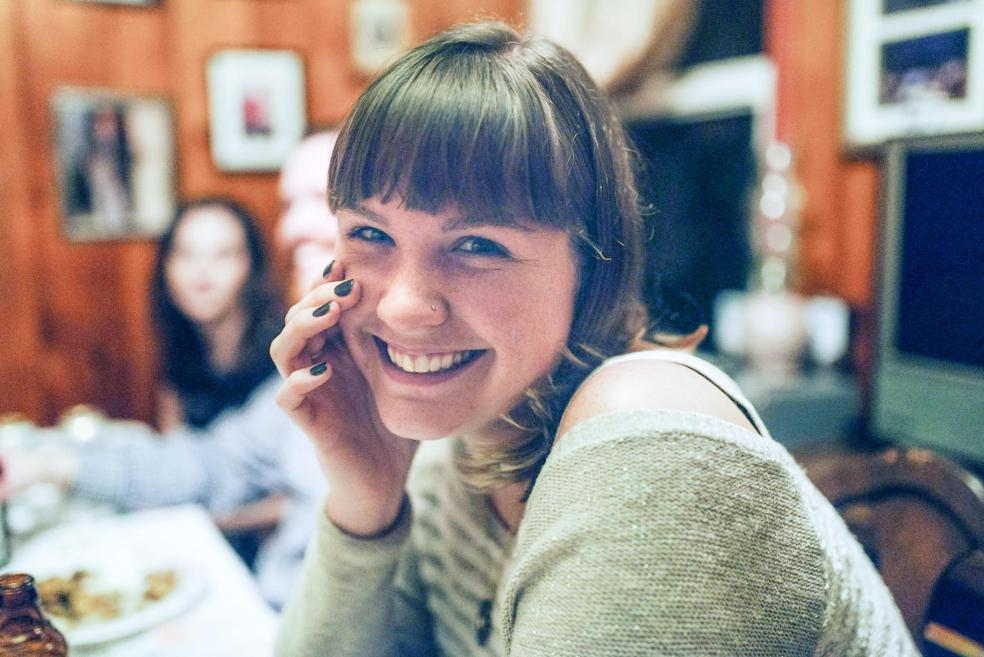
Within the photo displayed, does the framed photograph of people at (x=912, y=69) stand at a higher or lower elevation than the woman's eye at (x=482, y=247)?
higher

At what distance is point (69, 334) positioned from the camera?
2.74 metres

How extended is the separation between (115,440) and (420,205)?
4.37 ft

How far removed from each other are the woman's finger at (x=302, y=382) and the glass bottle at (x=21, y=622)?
0.95ft

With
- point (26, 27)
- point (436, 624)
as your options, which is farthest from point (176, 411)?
point (436, 624)

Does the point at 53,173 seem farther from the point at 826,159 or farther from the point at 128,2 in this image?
the point at 826,159

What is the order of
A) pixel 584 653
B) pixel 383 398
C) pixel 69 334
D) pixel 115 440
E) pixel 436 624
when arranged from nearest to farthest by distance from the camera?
pixel 584 653 < pixel 383 398 < pixel 436 624 < pixel 115 440 < pixel 69 334

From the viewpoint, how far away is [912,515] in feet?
3.27

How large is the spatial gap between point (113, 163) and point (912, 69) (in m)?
2.42

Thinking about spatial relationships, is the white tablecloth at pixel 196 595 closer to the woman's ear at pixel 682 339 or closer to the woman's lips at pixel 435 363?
the woman's lips at pixel 435 363

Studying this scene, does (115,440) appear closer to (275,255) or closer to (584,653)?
(275,255)

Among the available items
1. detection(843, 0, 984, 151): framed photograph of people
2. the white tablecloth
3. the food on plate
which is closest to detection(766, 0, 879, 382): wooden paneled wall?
detection(843, 0, 984, 151): framed photograph of people

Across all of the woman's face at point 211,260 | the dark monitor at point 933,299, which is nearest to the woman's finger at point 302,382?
the dark monitor at point 933,299

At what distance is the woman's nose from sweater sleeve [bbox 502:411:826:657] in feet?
0.56

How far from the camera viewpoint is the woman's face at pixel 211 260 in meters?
2.29
